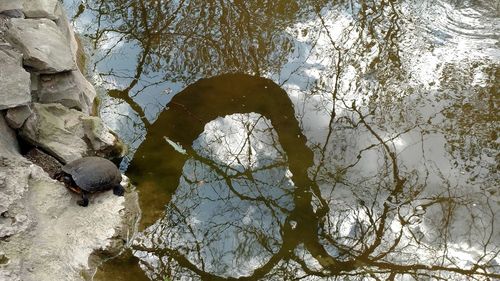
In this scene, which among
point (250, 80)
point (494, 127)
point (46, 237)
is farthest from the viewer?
point (250, 80)

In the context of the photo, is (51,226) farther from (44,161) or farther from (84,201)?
(44,161)

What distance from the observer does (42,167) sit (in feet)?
16.6

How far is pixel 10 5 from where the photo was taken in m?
6.06

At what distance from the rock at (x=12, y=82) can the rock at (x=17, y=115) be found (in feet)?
0.27

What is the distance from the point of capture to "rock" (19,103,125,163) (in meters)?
5.14

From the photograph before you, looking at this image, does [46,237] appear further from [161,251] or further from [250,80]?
[250,80]

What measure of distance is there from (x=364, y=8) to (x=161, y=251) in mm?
4608

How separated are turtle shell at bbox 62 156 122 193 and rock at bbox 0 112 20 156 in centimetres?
50

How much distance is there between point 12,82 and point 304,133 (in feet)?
9.87

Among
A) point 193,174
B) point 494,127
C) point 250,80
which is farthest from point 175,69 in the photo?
point 494,127

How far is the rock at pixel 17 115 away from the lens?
4906 mm

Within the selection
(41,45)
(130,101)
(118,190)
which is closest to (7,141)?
(118,190)

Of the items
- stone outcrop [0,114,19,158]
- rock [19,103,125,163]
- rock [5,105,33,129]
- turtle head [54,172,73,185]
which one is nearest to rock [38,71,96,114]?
rock [19,103,125,163]

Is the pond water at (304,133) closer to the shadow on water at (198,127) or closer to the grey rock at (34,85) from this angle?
the shadow on water at (198,127)
